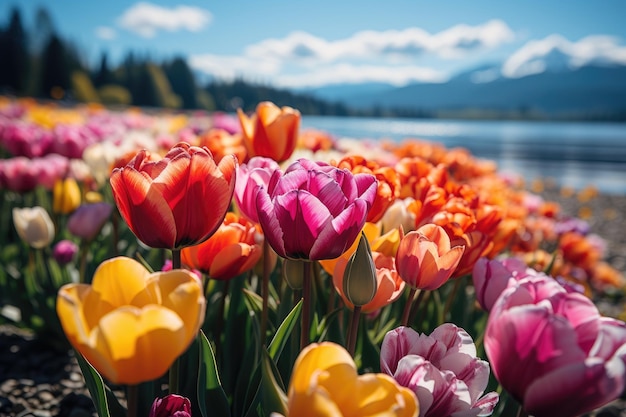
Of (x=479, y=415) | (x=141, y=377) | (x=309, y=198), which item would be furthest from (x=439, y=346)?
(x=141, y=377)

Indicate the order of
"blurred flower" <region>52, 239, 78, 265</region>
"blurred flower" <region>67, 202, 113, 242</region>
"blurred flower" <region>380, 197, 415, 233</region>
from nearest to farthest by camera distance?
"blurred flower" <region>380, 197, 415, 233</region>, "blurred flower" <region>67, 202, 113, 242</region>, "blurred flower" <region>52, 239, 78, 265</region>

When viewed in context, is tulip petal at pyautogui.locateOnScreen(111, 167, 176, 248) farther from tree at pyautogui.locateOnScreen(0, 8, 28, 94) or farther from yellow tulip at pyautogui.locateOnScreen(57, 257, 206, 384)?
tree at pyautogui.locateOnScreen(0, 8, 28, 94)

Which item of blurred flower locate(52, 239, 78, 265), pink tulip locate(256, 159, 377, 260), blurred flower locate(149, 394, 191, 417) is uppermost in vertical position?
pink tulip locate(256, 159, 377, 260)

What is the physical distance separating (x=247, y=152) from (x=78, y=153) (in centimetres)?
195

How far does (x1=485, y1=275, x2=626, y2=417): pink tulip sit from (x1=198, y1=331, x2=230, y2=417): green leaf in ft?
1.79

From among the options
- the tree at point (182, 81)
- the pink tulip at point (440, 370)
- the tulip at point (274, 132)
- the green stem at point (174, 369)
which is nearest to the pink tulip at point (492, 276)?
the pink tulip at point (440, 370)

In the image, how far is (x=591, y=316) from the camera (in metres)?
0.71

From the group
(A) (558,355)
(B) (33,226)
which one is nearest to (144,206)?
(A) (558,355)

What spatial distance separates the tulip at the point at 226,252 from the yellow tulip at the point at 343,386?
1.71ft

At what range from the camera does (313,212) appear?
0.89 meters

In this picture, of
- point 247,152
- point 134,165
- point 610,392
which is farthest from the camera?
point 247,152

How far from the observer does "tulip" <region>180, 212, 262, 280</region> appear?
3.79ft

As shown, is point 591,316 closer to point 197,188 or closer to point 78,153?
point 197,188

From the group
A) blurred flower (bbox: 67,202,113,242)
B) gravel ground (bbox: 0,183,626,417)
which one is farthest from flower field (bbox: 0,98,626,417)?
blurred flower (bbox: 67,202,113,242)
